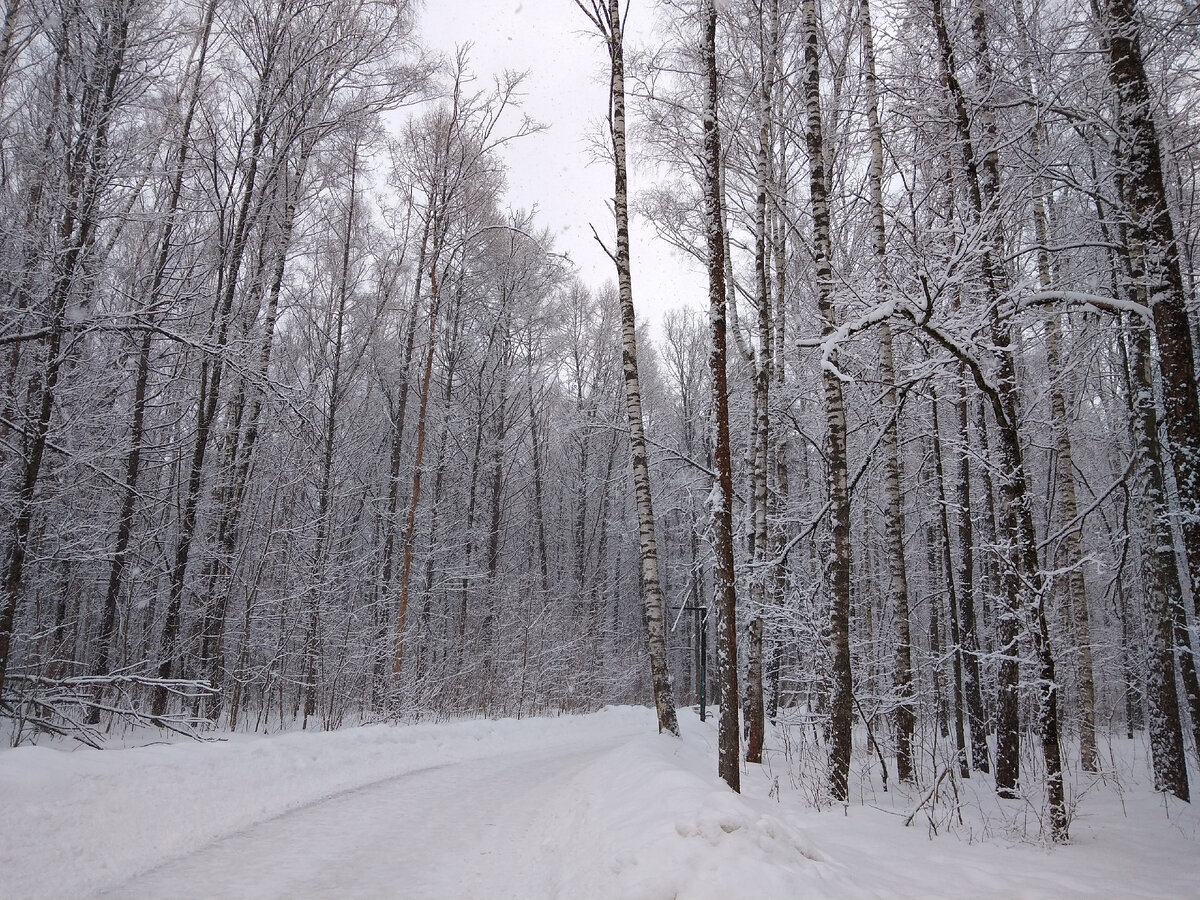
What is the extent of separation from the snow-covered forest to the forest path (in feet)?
7.91

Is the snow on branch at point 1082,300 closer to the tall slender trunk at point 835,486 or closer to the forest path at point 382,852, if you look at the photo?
the tall slender trunk at point 835,486

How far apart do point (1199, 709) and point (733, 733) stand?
804 centimetres

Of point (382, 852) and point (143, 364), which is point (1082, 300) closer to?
point (382, 852)

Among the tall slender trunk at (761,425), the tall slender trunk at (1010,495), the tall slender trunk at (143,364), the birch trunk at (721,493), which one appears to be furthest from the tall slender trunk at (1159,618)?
the tall slender trunk at (143,364)

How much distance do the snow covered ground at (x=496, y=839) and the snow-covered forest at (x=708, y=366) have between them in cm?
50

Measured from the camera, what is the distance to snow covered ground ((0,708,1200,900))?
155 inches

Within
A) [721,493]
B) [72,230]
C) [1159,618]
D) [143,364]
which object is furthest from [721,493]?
[143,364]

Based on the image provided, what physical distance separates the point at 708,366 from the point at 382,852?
1186 cm

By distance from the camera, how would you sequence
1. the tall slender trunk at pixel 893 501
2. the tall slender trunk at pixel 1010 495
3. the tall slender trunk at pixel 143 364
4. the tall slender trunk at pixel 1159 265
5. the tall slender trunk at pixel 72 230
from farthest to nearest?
1. the tall slender trunk at pixel 143 364
2. the tall slender trunk at pixel 893 501
3. the tall slender trunk at pixel 72 230
4. the tall slender trunk at pixel 1010 495
5. the tall slender trunk at pixel 1159 265

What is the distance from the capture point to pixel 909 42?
8000 millimetres

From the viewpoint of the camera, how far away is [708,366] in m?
14.7

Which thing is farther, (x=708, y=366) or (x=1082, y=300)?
(x=708, y=366)

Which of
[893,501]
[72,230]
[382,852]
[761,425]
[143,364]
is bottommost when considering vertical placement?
[382,852]

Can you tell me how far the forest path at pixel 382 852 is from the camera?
4.08m
